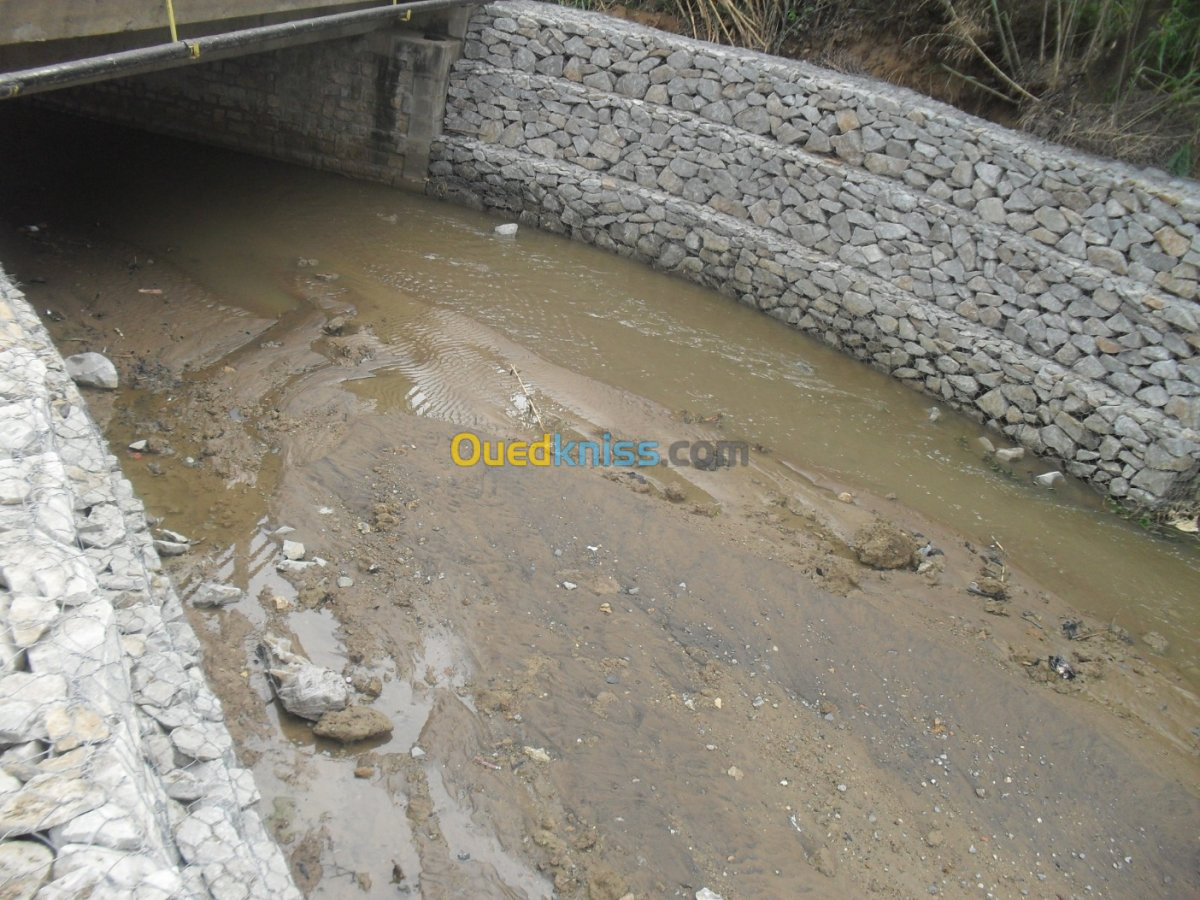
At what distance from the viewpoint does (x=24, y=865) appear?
2.50 meters

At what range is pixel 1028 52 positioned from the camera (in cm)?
996

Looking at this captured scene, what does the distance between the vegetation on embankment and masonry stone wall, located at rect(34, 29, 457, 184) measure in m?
3.30

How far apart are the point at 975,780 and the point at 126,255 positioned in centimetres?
958

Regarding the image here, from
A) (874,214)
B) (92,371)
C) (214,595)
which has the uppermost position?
(874,214)

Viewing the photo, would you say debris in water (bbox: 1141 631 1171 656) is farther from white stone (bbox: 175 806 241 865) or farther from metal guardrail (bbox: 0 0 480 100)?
metal guardrail (bbox: 0 0 480 100)

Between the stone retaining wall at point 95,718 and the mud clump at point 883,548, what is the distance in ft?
16.4

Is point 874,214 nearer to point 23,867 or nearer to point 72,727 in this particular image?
point 72,727

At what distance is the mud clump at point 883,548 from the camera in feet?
23.0

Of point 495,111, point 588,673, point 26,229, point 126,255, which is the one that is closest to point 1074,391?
point 588,673

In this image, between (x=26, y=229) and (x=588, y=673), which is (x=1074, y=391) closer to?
(x=588, y=673)

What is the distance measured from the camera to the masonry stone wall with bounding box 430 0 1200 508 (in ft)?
27.5

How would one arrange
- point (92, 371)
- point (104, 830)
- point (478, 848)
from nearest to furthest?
point (104, 830)
point (478, 848)
point (92, 371)

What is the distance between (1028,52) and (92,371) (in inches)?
410

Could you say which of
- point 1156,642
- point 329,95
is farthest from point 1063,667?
point 329,95
